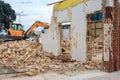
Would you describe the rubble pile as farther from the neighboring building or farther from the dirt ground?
the neighboring building

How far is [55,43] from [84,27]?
14.4ft

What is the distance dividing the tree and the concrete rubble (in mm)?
31546

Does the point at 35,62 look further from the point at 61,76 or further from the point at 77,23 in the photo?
the point at 61,76

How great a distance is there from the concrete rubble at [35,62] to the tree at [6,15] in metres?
31.5

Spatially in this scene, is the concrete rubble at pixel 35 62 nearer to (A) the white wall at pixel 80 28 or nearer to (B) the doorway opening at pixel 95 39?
(A) the white wall at pixel 80 28

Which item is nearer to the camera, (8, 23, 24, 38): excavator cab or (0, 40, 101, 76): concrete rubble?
(0, 40, 101, 76): concrete rubble

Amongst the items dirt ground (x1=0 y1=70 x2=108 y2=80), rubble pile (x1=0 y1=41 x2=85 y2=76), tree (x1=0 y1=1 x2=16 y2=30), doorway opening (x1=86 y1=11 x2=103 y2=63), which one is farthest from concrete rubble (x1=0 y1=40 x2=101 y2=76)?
tree (x1=0 y1=1 x2=16 y2=30)

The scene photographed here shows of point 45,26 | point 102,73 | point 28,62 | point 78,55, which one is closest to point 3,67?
point 28,62

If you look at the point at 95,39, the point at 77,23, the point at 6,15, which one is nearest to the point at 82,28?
the point at 77,23

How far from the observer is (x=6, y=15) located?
54.1m

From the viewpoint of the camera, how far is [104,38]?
503 inches

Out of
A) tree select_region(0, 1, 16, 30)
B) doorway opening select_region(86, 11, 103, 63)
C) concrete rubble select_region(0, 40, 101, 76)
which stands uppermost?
tree select_region(0, 1, 16, 30)

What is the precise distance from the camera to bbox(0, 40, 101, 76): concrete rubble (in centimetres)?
1336

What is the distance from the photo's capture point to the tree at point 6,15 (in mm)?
52494
